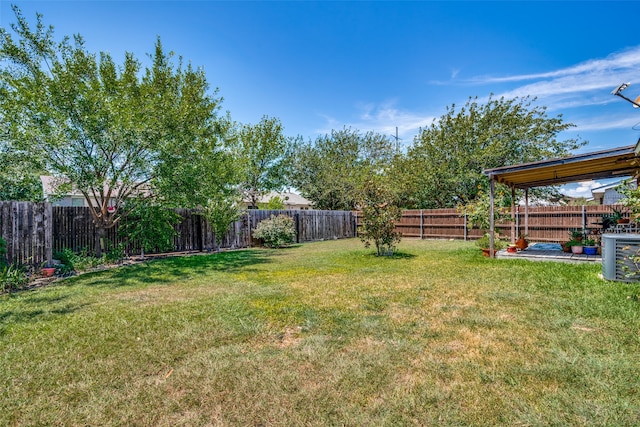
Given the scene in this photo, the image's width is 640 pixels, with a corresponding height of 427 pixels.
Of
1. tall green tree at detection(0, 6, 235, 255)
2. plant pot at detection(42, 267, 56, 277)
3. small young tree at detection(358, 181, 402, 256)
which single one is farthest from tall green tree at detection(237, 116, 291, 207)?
plant pot at detection(42, 267, 56, 277)

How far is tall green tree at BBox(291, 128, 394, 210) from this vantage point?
2584 centimetres

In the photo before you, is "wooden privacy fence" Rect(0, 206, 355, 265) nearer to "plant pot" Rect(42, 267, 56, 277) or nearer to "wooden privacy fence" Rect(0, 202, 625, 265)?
"wooden privacy fence" Rect(0, 202, 625, 265)

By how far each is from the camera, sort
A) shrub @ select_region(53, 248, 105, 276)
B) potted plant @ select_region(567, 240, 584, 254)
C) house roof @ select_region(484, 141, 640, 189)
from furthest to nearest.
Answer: potted plant @ select_region(567, 240, 584, 254)
shrub @ select_region(53, 248, 105, 276)
house roof @ select_region(484, 141, 640, 189)

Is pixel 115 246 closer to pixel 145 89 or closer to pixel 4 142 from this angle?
pixel 4 142

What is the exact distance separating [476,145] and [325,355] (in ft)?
60.4

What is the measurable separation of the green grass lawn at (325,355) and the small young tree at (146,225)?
4054mm

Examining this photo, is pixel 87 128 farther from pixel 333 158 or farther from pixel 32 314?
pixel 333 158

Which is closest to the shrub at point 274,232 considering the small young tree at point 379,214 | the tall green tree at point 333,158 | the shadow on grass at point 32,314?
the small young tree at point 379,214

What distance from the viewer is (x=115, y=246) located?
9.42 m

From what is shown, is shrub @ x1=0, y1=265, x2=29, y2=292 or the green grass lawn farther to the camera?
shrub @ x1=0, y1=265, x2=29, y2=292

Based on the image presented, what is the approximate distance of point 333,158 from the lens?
26875 mm

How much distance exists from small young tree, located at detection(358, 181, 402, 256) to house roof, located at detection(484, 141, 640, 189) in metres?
2.74

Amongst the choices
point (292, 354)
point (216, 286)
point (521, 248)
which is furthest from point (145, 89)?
point (521, 248)

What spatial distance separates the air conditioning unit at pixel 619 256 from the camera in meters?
5.32
